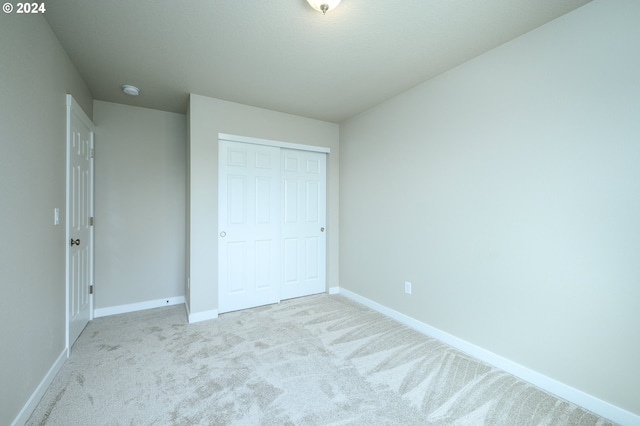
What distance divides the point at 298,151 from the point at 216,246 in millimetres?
1711

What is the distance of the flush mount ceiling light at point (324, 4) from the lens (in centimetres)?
161

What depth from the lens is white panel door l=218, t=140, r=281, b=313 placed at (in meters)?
3.29

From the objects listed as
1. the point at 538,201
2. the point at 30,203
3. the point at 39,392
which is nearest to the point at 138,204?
the point at 30,203

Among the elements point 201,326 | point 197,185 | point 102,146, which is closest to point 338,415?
point 201,326

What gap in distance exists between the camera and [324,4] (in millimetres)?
1622

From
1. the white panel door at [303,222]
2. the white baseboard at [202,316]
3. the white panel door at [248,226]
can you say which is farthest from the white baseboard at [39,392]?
the white panel door at [303,222]

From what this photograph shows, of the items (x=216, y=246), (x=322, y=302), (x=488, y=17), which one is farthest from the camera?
(x=322, y=302)

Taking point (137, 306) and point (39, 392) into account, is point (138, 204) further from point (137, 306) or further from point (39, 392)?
point (39, 392)

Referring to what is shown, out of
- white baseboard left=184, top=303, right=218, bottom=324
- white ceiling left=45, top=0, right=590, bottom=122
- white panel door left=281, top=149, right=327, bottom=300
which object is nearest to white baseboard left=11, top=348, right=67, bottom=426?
white baseboard left=184, top=303, right=218, bottom=324

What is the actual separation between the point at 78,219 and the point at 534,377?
4.17 metres

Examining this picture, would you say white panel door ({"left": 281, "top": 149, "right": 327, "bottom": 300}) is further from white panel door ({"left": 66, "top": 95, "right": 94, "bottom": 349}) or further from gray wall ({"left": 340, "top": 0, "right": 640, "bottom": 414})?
white panel door ({"left": 66, "top": 95, "right": 94, "bottom": 349})

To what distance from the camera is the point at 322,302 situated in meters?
3.63

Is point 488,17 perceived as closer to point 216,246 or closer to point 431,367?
point 431,367

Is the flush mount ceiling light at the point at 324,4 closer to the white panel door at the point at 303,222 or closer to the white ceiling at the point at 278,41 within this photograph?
the white ceiling at the point at 278,41
